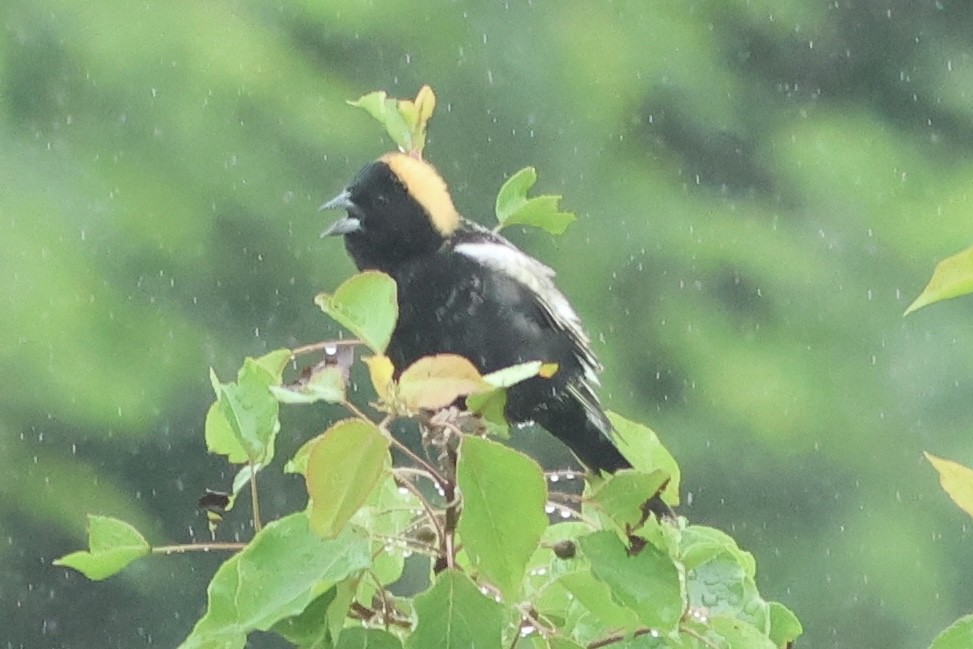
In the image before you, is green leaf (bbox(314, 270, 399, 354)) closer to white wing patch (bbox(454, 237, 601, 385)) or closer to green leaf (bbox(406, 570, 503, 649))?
green leaf (bbox(406, 570, 503, 649))

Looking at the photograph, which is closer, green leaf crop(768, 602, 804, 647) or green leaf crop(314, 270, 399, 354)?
green leaf crop(314, 270, 399, 354)

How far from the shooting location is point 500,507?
0.42 meters

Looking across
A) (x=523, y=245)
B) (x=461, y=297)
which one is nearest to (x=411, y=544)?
(x=461, y=297)

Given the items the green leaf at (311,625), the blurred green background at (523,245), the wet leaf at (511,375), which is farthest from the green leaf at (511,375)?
the blurred green background at (523,245)

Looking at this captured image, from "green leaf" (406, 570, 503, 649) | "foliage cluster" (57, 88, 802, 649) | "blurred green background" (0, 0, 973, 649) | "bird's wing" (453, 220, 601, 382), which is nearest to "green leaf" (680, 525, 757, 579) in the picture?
"foliage cluster" (57, 88, 802, 649)

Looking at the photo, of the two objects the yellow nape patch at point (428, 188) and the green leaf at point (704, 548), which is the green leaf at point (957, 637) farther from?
the yellow nape patch at point (428, 188)

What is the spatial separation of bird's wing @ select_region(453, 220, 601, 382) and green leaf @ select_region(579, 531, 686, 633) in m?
0.48

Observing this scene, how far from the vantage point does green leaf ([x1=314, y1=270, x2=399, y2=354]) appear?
1.44 feet

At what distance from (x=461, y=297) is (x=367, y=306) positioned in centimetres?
48

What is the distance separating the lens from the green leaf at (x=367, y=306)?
439 mm

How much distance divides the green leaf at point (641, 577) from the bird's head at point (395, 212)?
1.62 feet

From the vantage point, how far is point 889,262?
1.83 meters

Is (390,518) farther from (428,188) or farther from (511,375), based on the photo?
(428,188)

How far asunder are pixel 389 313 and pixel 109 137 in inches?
55.1
